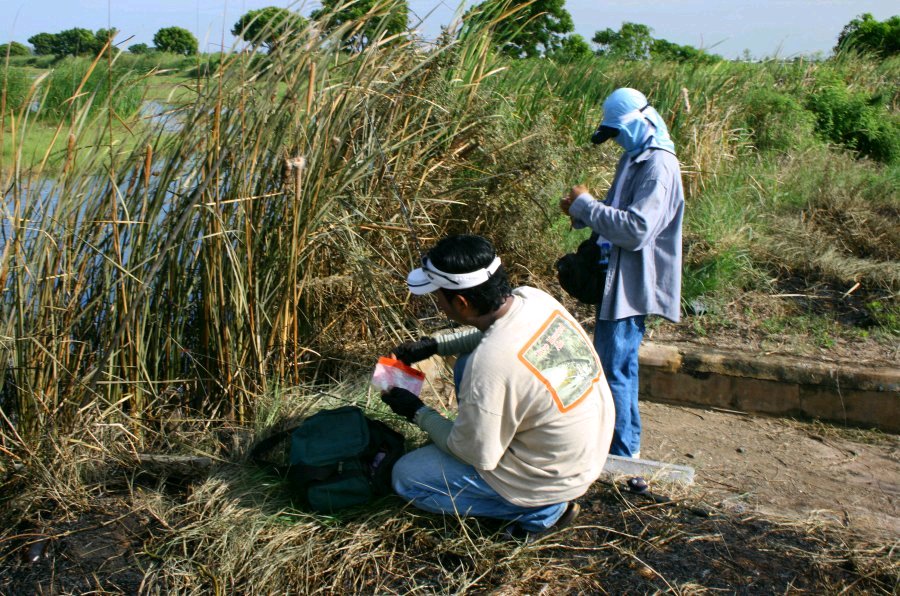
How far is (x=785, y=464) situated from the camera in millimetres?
4188

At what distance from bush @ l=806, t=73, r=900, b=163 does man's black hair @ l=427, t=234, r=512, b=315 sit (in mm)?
7520

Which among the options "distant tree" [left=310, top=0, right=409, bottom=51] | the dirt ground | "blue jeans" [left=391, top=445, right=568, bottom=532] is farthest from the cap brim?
"distant tree" [left=310, top=0, right=409, bottom=51]

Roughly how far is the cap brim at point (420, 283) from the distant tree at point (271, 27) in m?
1.43

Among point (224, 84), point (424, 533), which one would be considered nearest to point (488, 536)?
point (424, 533)

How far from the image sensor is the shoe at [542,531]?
292 cm

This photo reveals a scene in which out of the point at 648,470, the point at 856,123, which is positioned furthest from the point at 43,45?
the point at 856,123

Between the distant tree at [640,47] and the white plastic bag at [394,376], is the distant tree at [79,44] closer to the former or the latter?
the white plastic bag at [394,376]

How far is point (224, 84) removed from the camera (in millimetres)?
3430

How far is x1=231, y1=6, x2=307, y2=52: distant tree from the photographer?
3.58 meters

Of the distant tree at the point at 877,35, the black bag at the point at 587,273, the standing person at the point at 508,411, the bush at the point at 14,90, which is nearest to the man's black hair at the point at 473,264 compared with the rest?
the standing person at the point at 508,411

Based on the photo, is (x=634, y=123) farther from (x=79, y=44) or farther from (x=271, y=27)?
(x=79, y=44)

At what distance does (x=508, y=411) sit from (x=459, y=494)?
45 centimetres

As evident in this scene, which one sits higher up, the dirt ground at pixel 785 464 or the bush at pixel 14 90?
the bush at pixel 14 90

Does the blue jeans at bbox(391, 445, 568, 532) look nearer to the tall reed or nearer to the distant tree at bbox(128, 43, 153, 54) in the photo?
the tall reed
